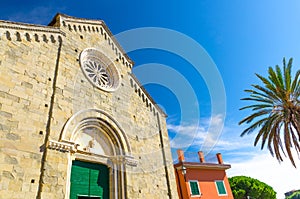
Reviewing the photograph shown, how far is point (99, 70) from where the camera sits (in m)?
10.9

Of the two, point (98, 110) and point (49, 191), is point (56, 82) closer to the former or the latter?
point (98, 110)

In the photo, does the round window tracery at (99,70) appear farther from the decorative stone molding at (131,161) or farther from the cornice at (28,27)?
the decorative stone molding at (131,161)

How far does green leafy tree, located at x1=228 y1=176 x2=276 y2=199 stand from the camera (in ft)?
98.2

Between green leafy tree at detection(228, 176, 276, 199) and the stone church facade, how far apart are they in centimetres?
2385

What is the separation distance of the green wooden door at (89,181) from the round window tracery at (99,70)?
144 inches

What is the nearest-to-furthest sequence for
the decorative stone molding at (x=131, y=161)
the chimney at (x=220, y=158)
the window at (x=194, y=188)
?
the decorative stone molding at (x=131, y=161)
the window at (x=194, y=188)
the chimney at (x=220, y=158)

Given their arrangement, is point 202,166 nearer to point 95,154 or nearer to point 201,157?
point 201,157

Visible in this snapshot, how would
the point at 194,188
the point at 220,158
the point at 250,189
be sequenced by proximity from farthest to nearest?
the point at 250,189
the point at 220,158
the point at 194,188

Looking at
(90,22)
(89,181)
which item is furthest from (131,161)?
(90,22)

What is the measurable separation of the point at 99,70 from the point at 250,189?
29789 mm

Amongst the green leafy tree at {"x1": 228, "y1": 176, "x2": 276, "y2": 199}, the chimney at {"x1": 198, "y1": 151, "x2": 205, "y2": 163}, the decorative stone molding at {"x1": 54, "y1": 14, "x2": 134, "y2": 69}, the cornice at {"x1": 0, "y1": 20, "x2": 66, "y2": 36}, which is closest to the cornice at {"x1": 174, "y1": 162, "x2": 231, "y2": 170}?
the chimney at {"x1": 198, "y1": 151, "x2": 205, "y2": 163}

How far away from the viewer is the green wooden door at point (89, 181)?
7.50 m

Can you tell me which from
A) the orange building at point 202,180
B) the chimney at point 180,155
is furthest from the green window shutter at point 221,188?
the chimney at point 180,155

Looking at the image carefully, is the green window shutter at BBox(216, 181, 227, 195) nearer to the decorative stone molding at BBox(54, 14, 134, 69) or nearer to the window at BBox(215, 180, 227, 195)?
the window at BBox(215, 180, 227, 195)
